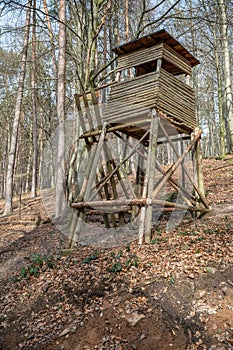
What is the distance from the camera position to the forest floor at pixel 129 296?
3816mm

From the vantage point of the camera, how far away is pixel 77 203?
730 cm

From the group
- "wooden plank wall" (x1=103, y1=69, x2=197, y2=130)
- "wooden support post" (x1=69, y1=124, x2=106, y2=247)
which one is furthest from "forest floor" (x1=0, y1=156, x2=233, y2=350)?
"wooden plank wall" (x1=103, y1=69, x2=197, y2=130)

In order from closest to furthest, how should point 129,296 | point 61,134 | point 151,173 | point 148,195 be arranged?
point 129,296
point 148,195
point 151,173
point 61,134

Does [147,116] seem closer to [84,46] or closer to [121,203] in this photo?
[121,203]

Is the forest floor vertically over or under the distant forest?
under

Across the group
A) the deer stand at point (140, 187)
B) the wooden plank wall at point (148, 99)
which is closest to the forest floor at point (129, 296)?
the deer stand at point (140, 187)

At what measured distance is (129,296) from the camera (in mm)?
4652

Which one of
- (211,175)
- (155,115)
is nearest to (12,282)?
(155,115)

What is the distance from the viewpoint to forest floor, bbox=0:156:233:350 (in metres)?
3.82

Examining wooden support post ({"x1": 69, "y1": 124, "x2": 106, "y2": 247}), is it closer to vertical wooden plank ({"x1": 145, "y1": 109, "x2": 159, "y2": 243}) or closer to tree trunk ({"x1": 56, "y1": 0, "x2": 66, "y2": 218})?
vertical wooden plank ({"x1": 145, "y1": 109, "x2": 159, "y2": 243})

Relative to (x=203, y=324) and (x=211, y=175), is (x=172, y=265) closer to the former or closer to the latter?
(x=203, y=324)

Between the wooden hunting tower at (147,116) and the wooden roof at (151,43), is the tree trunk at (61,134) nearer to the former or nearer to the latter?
the wooden hunting tower at (147,116)

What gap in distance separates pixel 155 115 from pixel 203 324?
504 centimetres

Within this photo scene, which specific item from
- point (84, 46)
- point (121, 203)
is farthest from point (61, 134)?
point (121, 203)
